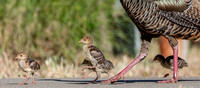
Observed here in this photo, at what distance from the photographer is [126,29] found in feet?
49.0

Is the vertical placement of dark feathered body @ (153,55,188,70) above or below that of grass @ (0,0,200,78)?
below

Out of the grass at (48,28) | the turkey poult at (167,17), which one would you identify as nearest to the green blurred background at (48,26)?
the grass at (48,28)

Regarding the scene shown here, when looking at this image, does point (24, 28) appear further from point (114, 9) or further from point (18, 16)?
point (114, 9)

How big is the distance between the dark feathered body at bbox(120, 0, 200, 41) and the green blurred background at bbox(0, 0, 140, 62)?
213 inches

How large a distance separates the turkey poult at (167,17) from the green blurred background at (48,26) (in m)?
5.34

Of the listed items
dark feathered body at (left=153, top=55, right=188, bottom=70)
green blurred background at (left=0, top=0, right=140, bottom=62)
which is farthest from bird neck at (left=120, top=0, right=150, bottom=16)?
green blurred background at (left=0, top=0, right=140, bottom=62)

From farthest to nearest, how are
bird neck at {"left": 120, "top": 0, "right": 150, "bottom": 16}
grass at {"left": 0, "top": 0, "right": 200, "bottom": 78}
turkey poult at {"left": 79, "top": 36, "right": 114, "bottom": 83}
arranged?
grass at {"left": 0, "top": 0, "right": 200, "bottom": 78}
turkey poult at {"left": 79, "top": 36, "right": 114, "bottom": 83}
bird neck at {"left": 120, "top": 0, "right": 150, "bottom": 16}

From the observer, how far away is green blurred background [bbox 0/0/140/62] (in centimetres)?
1281

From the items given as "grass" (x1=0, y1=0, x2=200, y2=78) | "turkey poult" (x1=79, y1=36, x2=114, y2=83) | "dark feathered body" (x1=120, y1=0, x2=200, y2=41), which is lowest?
"turkey poult" (x1=79, y1=36, x2=114, y2=83)

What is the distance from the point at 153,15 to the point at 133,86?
46.6 inches

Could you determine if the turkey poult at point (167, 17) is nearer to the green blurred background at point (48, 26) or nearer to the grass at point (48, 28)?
the grass at point (48, 28)

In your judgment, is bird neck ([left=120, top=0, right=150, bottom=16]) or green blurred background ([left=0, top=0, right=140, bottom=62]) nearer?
bird neck ([left=120, top=0, right=150, bottom=16])

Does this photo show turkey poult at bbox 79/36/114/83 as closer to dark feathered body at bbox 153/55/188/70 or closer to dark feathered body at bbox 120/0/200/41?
dark feathered body at bbox 120/0/200/41

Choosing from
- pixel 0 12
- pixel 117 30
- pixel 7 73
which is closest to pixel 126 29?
pixel 117 30
